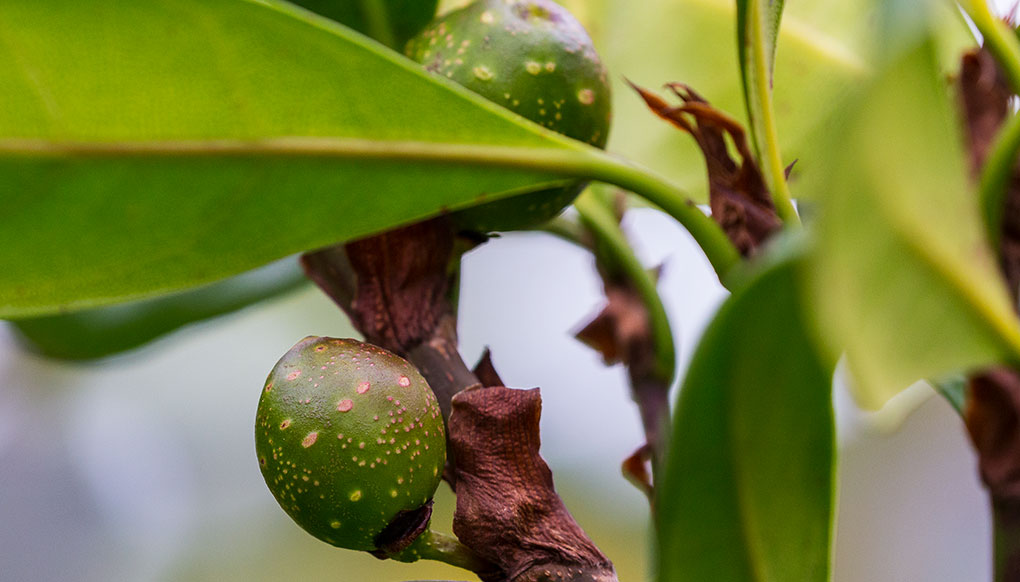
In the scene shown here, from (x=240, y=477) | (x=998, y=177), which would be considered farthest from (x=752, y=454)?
(x=240, y=477)

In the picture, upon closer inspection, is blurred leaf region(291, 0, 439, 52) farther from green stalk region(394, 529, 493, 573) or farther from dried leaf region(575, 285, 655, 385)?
green stalk region(394, 529, 493, 573)

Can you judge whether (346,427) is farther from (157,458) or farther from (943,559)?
(943,559)

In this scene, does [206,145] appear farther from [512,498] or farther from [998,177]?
[998,177]

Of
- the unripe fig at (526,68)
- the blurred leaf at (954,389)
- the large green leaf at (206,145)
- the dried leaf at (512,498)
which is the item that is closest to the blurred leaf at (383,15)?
the unripe fig at (526,68)

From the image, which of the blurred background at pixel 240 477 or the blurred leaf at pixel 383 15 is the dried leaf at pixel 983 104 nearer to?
the blurred leaf at pixel 383 15

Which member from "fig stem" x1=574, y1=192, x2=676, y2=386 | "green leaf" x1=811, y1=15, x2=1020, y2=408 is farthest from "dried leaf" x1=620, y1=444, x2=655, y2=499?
"green leaf" x1=811, y1=15, x2=1020, y2=408

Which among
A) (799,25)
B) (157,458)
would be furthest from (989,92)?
(157,458)
